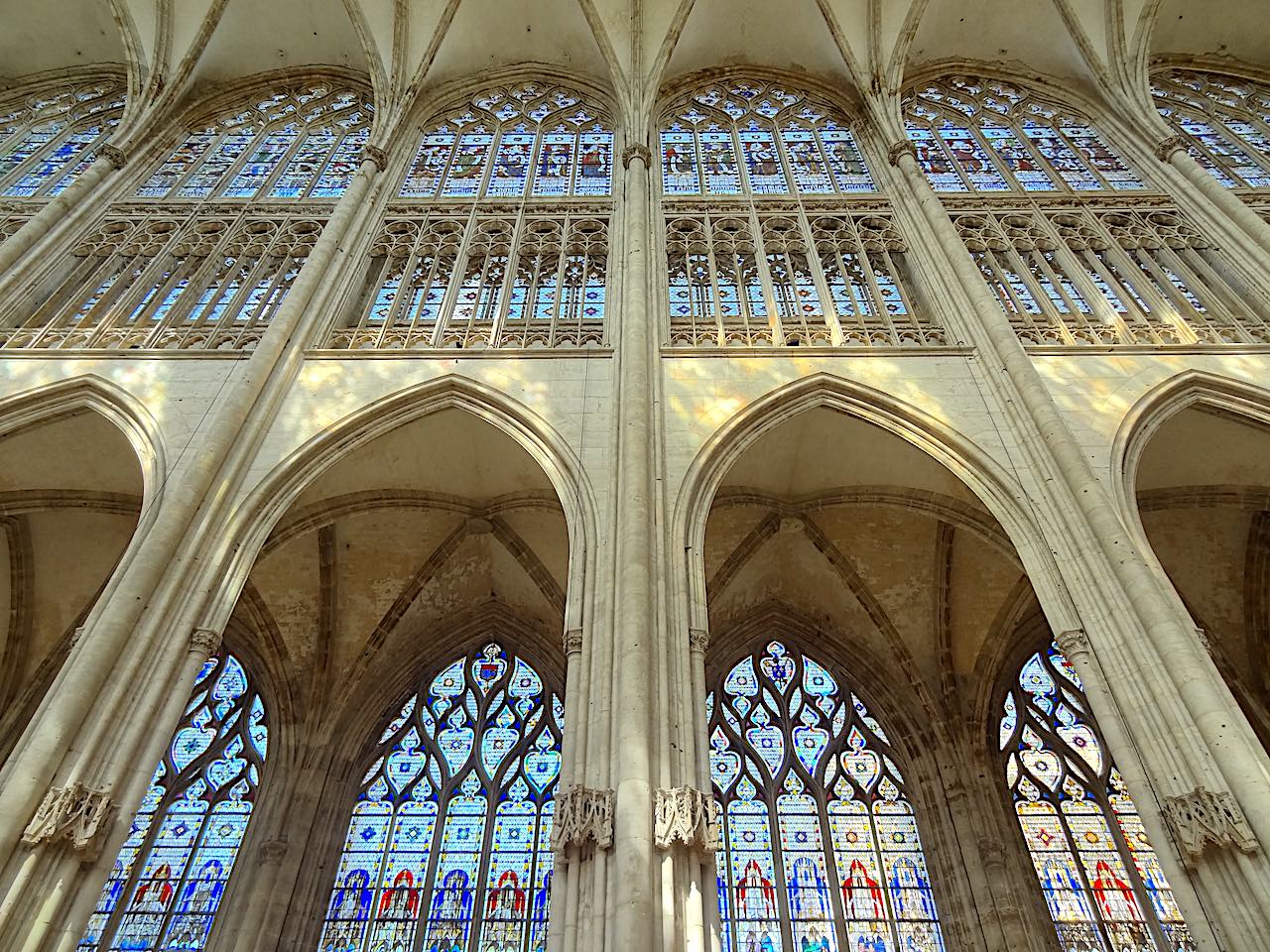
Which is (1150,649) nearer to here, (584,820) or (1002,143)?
(584,820)

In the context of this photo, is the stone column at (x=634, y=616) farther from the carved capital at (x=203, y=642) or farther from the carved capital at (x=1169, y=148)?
the carved capital at (x=1169, y=148)

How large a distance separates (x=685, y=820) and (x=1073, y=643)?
3.62m

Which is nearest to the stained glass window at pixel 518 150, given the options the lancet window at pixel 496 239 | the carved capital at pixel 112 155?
the lancet window at pixel 496 239

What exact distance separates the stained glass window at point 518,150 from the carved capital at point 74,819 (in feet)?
33.4

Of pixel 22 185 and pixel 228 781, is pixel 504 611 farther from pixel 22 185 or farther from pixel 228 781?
pixel 22 185

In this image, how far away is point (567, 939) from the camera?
19.8 feet

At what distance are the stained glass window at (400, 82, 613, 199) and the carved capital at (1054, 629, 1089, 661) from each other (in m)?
9.66

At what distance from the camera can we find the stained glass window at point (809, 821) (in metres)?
10.0

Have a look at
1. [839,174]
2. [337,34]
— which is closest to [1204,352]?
[839,174]

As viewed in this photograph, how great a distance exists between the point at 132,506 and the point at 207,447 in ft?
10.3

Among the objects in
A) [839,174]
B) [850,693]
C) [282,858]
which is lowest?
[282,858]

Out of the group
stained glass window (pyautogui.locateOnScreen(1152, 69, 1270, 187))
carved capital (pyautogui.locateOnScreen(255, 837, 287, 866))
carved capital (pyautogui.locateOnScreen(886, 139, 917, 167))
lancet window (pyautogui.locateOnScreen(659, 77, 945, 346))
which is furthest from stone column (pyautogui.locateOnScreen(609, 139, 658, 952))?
stained glass window (pyautogui.locateOnScreen(1152, 69, 1270, 187))

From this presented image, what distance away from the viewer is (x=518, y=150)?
16.4 m

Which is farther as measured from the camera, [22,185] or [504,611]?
[22,185]
